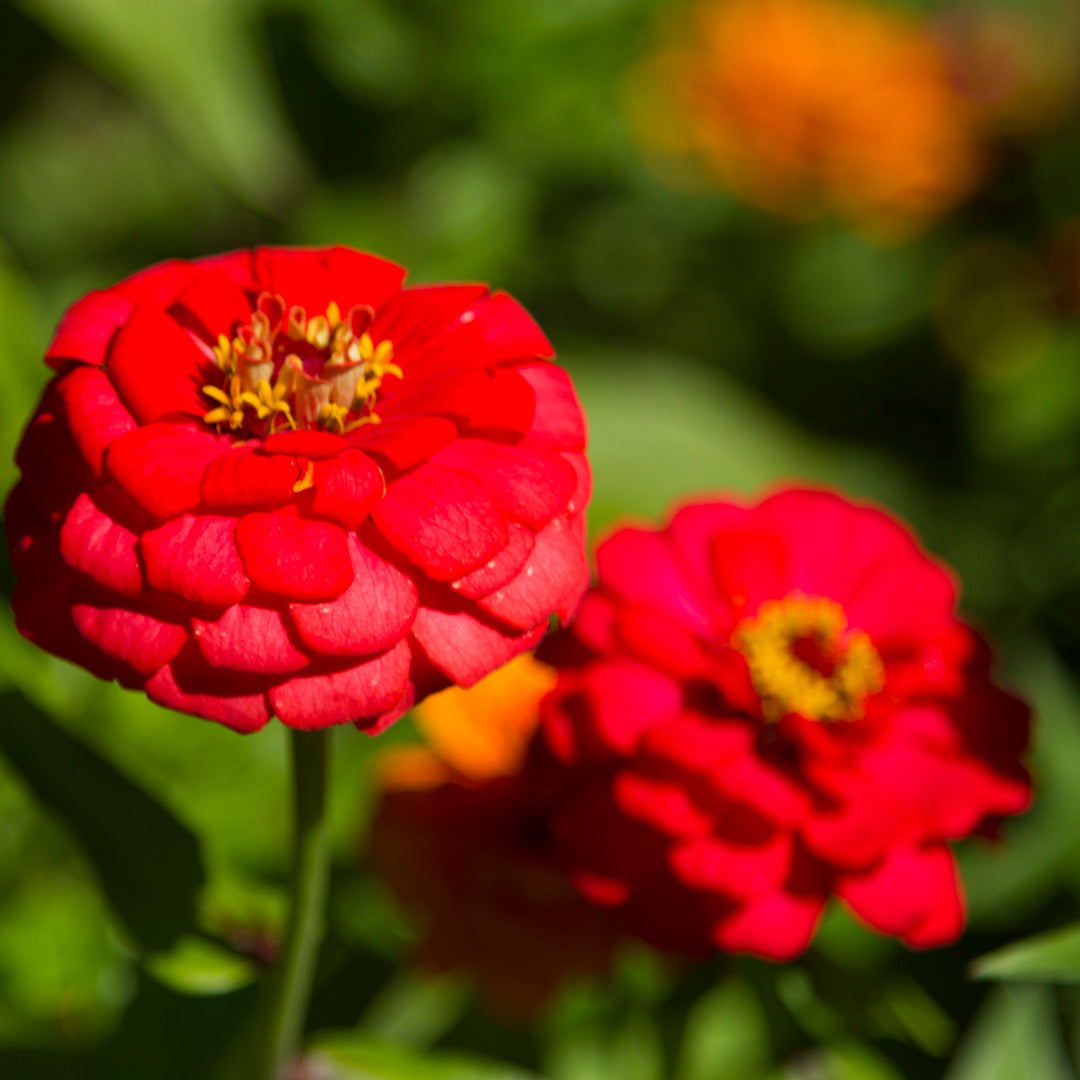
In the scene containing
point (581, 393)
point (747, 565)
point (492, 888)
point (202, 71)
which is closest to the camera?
point (747, 565)

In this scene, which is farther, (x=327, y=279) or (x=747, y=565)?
(x=747, y=565)

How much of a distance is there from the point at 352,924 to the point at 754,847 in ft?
1.37

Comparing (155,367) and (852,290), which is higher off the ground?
(155,367)

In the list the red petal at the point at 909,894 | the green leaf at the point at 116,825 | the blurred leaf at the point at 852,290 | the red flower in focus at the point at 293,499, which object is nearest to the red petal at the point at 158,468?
the red flower in focus at the point at 293,499

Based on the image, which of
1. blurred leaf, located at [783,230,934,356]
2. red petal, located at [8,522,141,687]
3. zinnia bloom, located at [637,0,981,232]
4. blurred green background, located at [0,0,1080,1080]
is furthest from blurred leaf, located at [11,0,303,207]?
red petal, located at [8,522,141,687]

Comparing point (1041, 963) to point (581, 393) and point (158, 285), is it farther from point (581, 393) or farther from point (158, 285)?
point (581, 393)

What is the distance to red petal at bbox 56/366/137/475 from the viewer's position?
17.1 inches

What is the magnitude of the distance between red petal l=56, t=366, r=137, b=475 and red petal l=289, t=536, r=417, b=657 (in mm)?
91

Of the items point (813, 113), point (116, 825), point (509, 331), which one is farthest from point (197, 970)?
point (813, 113)

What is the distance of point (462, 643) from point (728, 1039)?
46 centimetres

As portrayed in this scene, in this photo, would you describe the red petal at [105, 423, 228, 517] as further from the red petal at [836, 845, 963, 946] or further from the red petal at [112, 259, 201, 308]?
the red petal at [836, 845, 963, 946]

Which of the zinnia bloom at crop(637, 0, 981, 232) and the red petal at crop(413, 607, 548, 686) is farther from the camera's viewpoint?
the zinnia bloom at crop(637, 0, 981, 232)

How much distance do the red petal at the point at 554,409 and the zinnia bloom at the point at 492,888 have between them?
230mm

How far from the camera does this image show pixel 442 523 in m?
0.43
